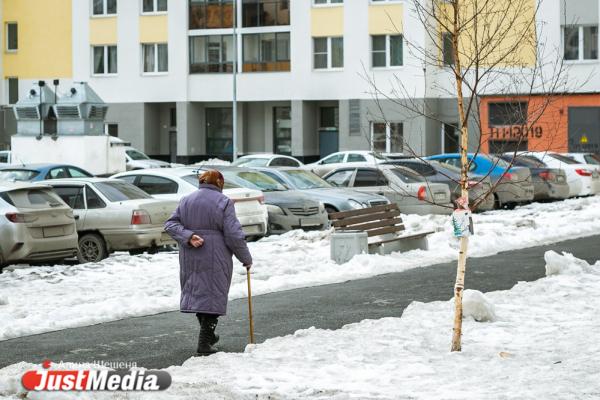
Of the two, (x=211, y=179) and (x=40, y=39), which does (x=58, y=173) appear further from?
(x=40, y=39)

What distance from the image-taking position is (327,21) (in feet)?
192

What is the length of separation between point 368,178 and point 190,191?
7.60 metres

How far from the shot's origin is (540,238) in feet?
78.1

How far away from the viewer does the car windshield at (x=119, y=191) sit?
2133cm

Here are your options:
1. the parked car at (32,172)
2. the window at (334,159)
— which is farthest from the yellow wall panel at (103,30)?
the parked car at (32,172)

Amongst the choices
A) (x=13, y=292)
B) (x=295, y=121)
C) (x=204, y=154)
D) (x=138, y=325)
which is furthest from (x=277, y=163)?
(x=138, y=325)

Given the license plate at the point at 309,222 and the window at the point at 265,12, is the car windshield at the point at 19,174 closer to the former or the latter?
the license plate at the point at 309,222

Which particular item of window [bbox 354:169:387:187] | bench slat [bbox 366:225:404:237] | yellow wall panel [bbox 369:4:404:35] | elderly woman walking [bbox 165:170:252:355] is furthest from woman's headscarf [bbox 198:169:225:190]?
yellow wall panel [bbox 369:4:404:35]

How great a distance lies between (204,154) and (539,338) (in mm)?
51413

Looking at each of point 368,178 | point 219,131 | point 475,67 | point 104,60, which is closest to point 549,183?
point 368,178

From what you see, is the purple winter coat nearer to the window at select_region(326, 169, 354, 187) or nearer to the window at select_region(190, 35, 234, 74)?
the window at select_region(326, 169, 354, 187)

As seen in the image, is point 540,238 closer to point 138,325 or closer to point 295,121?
point 138,325

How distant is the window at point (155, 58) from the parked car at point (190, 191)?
1490 inches
